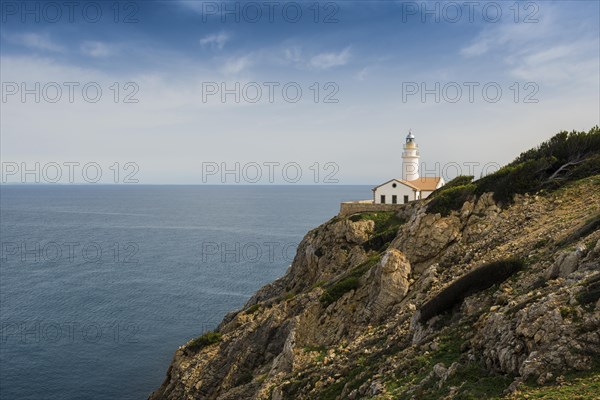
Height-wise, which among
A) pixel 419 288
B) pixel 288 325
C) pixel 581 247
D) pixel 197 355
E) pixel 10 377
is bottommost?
pixel 10 377

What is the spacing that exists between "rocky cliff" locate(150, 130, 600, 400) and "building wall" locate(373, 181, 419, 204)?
67.8ft

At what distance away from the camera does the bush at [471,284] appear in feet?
57.3

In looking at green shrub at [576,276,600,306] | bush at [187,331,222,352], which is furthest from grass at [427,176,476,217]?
bush at [187,331,222,352]

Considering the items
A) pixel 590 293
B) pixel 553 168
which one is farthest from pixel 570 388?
pixel 553 168

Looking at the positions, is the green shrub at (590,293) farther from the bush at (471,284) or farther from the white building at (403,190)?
the white building at (403,190)

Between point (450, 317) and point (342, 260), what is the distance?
26705 millimetres

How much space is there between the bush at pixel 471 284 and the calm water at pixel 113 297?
1465 inches

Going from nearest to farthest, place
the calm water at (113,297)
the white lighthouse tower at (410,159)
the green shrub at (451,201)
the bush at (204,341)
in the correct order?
the green shrub at (451,201), the bush at (204,341), the calm water at (113,297), the white lighthouse tower at (410,159)

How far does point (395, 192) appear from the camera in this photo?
61375 millimetres

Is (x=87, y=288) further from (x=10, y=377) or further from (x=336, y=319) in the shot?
(x=336, y=319)

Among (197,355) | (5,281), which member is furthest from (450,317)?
(5,281)

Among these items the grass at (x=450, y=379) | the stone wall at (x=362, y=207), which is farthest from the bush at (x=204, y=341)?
the grass at (x=450, y=379)

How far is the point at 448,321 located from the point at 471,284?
6.34ft

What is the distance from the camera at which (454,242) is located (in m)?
26.8
